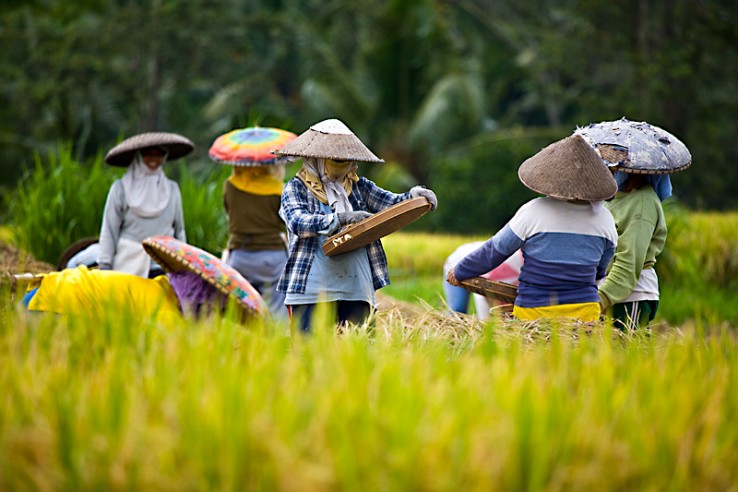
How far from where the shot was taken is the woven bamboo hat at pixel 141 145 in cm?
640

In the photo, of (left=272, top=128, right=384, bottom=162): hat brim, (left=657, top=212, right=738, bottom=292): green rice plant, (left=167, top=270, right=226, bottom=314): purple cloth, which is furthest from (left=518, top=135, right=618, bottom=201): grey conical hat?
(left=657, top=212, right=738, bottom=292): green rice plant

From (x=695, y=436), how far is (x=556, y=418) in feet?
1.27

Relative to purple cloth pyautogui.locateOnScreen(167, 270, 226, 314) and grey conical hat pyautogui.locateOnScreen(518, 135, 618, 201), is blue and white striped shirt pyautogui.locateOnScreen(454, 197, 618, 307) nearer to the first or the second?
grey conical hat pyautogui.locateOnScreen(518, 135, 618, 201)

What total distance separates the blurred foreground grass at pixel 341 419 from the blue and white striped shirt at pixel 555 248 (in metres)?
1.60

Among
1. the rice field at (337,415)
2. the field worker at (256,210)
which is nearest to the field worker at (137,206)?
the field worker at (256,210)

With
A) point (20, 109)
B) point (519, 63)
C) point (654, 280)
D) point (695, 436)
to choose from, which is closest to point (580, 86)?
point (519, 63)

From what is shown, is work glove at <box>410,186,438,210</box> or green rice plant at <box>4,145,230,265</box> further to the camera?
green rice plant at <box>4,145,230,265</box>

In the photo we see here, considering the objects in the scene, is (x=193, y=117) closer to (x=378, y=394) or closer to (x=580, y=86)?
(x=580, y=86)

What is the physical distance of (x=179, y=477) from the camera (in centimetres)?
207

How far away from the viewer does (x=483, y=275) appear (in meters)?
5.21

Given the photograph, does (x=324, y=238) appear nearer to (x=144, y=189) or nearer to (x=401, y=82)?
(x=144, y=189)

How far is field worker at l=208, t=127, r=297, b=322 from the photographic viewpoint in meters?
6.71

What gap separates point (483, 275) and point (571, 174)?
1010 mm

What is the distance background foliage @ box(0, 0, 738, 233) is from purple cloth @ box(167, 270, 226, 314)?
49.3 ft
